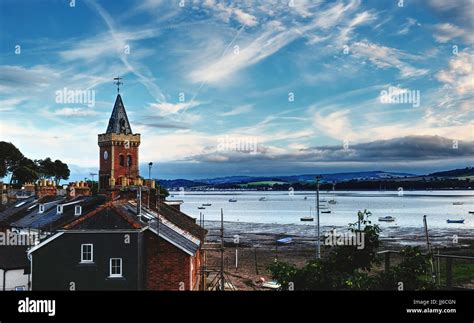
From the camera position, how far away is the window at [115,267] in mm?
12031

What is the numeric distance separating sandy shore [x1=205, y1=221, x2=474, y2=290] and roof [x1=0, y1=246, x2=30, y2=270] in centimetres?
1302

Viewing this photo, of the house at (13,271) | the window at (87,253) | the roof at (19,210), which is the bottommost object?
the house at (13,271)

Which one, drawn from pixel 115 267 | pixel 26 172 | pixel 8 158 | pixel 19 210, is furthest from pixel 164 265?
pixel 26 172

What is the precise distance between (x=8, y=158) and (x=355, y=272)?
103 feet

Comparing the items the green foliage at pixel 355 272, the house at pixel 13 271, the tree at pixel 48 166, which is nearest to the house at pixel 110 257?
the house at pixel 13 271

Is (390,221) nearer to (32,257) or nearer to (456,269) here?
(456,269)

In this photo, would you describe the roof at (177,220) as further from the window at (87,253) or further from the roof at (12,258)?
the roof at (12,258)

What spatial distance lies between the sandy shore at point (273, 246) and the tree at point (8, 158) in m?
14.9

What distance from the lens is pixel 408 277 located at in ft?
19.5

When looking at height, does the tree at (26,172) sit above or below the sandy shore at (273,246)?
above

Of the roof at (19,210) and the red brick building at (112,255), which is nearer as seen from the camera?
the red brick building at (112,255)
